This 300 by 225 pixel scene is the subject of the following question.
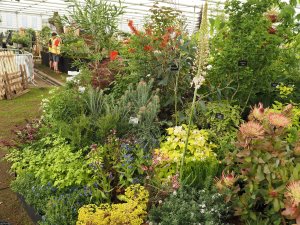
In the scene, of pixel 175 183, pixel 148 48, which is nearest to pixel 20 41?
pixel 148 48

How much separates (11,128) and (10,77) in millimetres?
3326

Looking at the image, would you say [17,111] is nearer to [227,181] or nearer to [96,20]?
[96,20]

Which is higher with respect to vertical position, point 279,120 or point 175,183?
point 279,120

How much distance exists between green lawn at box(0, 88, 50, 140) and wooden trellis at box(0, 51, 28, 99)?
10.7 inches

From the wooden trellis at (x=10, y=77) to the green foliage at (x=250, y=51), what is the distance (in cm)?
595

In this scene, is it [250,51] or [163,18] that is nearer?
[250,51]

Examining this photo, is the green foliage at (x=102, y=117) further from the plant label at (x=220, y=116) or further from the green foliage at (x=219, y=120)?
the plant label at (x=220, y=116)

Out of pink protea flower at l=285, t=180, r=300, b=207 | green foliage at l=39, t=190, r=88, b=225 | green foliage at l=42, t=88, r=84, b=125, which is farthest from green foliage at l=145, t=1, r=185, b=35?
pink protea flower at l=285, t=180, r=300, b=207

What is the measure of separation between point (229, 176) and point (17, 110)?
18.8 feet

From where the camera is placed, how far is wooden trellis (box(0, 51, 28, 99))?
7914 mm

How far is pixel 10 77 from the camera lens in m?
8.24

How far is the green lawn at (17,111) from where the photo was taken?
5525 mm

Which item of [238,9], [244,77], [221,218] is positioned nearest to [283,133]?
[221,218]

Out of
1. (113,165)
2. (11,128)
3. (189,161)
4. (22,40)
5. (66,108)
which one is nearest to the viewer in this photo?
(189,161)
